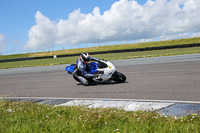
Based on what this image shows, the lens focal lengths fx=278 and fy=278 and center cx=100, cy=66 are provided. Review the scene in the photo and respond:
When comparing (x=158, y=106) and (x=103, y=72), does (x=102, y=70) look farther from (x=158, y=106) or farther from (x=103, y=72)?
(x=158, y=106)

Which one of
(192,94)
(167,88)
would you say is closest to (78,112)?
(192,94)

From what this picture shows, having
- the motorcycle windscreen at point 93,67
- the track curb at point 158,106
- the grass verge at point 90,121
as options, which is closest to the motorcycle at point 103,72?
the motorcycle windscreen at point 93,67

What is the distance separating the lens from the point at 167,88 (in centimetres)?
905

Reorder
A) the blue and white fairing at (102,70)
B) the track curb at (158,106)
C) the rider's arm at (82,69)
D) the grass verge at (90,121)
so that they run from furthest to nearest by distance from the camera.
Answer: the rider's arm at (82,69), the blue and white fairing at (102,70), the track curb at (158,106), the grass verge at (90,121)

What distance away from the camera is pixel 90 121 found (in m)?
5.28

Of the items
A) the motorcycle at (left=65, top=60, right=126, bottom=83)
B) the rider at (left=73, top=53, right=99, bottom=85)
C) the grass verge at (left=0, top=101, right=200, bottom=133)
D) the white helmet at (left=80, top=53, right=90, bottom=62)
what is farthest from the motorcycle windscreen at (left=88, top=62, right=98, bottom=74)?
the grass verge at (left=0, top=101, right=200, bottom=133)

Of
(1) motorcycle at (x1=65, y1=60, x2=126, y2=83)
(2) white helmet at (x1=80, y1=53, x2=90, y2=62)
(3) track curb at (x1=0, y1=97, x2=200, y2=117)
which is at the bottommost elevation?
(3) track curb at (x1=0, y1=97, x2=200, y2=117)

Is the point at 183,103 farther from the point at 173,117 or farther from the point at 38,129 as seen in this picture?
the point at 38,129

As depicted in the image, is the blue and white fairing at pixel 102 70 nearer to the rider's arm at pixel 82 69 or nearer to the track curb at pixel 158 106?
the rider's arm at pixel 82 69

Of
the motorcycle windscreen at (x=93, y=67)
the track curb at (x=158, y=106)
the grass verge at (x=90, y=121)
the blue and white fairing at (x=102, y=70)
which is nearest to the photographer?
the grass verge at (x=90, y=121)

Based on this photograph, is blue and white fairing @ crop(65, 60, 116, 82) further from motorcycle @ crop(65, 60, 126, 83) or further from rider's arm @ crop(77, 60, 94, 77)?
rider's arm @ crop(77, 60, 94, 77)

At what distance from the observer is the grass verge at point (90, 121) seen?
462 cm

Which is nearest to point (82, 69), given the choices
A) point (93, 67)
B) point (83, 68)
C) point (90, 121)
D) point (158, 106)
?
point (83, 68)

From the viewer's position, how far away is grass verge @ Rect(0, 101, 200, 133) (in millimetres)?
4617
